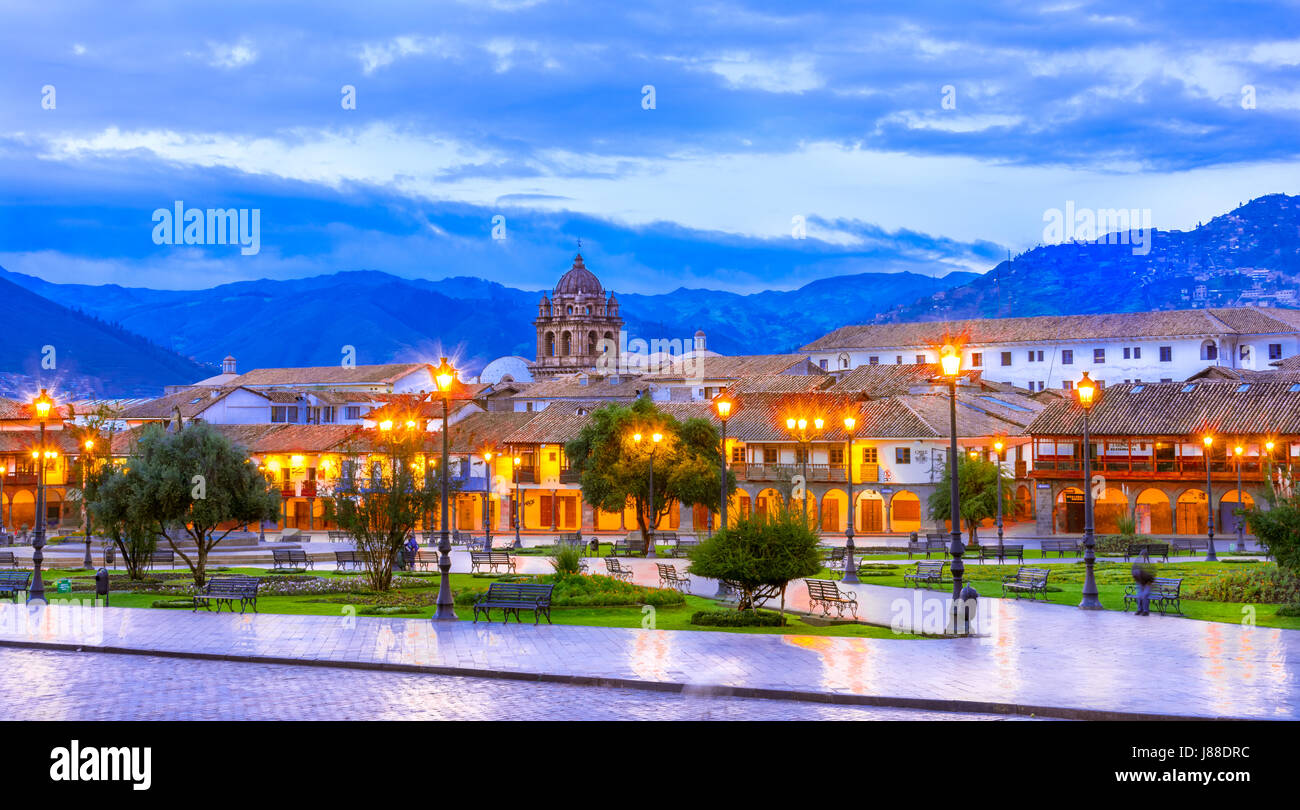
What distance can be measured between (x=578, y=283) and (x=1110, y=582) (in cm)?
11370

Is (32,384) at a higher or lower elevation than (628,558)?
higher

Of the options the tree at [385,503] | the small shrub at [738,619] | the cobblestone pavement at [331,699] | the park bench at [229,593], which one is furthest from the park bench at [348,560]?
the cobblestone pavement at [331,699]

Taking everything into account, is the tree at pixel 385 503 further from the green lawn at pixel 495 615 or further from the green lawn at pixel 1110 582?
the green lawn at pixel 1110 582

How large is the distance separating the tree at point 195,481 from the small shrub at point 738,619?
524 inches

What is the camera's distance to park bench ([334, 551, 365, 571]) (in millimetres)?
36688

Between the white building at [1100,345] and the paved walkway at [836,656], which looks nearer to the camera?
the paved walkway at [836,656]

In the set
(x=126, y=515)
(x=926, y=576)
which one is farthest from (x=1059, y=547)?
(x=126, y=515)

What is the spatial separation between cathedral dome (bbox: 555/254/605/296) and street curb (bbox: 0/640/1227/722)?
123084 mm

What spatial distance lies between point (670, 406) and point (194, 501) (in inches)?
1659

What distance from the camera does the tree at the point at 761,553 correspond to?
22625 millimetres

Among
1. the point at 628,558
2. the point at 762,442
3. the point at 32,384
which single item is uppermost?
the point at 32,384
